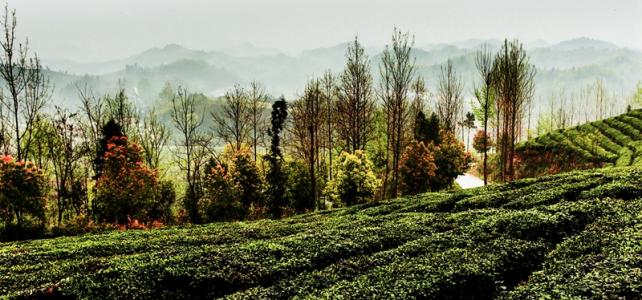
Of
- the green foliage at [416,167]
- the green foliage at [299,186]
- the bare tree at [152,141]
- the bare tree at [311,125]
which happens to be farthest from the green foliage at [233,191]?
the bare tree at [152,141]

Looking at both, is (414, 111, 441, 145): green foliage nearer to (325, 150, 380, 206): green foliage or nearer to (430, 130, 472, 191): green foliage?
(430, 130, 472, 191): green foliage

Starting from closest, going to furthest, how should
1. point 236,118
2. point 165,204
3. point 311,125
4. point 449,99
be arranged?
point 311,125
point 165,204
point 236,118
point 449,99

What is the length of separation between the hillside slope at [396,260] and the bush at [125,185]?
7777 mm

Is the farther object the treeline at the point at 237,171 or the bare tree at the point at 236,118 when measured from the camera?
the bare tree at the point at 236,118

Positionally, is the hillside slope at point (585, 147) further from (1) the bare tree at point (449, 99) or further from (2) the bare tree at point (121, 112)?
(2) the bare tree at point (121, 112)

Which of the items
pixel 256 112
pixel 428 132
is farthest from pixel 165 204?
pixel 428 132

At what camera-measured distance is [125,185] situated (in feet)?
103

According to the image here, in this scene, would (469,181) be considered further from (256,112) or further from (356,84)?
(256,112)

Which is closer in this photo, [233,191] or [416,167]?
[233,191]

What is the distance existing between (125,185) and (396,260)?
2328cm

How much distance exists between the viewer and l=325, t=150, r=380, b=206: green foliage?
36.2 m

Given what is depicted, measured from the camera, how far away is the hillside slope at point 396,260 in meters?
13.5

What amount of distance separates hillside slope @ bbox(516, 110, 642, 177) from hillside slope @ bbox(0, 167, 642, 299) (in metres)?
26.6

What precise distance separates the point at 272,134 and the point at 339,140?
17292mm
